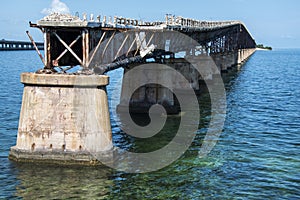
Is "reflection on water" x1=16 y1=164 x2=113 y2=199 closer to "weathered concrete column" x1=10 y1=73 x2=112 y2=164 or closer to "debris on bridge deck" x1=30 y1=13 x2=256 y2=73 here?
"weathered concrete column" x1=10 y1=73 x2=112 y2=164

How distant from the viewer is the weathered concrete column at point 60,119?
72.0 feet

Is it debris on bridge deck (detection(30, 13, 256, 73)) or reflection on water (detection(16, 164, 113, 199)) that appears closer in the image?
reflection on water (detection(16, 164, 113, 199))

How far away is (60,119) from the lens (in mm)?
22000

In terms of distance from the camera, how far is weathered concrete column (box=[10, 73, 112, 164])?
72.0 feet

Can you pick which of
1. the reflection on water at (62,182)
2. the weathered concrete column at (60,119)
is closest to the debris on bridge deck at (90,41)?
the weathered concrete column at (60,119)

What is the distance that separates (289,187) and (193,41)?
4015 cm

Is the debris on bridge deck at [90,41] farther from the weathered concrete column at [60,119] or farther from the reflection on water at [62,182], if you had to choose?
the reflection on water at [62,182]

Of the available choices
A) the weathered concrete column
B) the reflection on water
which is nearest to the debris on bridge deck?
the weathered concrete column

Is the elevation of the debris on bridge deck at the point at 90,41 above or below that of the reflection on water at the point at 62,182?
above

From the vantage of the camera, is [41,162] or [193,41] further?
[193,41]

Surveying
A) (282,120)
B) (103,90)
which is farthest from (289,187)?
(282,120)

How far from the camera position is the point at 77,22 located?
22.3 meters

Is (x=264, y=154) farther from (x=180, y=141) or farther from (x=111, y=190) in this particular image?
(x=111, y=190)

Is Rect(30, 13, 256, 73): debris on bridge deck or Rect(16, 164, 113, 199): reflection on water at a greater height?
Rect(30, 13, 256, 73): debris on bridge deck
